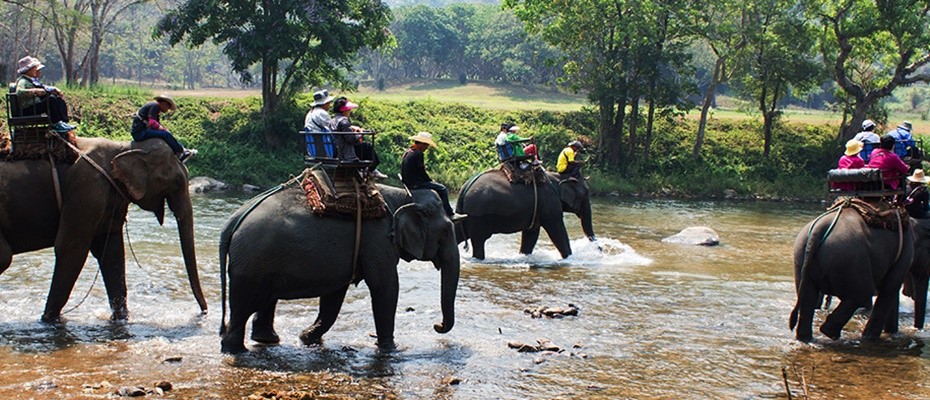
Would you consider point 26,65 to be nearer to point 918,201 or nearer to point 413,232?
point 413,232

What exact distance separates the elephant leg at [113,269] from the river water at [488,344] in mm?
156

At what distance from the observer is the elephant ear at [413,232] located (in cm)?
937

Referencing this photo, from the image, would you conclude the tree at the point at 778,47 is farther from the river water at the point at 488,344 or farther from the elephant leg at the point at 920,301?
the elephant leg at the point at 920,301

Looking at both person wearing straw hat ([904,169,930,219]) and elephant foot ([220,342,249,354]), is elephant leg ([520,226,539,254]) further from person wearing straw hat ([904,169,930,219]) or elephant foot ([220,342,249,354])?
elephant foot ([220,342,249,354])

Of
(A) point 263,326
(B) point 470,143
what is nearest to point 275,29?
(B) point 470,143

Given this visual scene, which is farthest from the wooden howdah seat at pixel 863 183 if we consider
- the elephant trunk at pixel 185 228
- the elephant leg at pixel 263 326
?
the elephant trunk at pixel 185 228

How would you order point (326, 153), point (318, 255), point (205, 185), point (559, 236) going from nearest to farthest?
point (318, 255)
point (326, 153)
point (559, 236)
point (205, 185)

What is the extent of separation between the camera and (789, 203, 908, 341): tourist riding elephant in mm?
10258

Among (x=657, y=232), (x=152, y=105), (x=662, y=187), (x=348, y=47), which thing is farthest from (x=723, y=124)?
→ (x=152, y=105)

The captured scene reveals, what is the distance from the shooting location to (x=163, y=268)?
14094 millimetres

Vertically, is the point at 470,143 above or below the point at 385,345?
below

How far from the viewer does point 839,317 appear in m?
10.6

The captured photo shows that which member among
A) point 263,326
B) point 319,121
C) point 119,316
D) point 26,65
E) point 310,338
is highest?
point 26,65

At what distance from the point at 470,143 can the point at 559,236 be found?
17475mm
